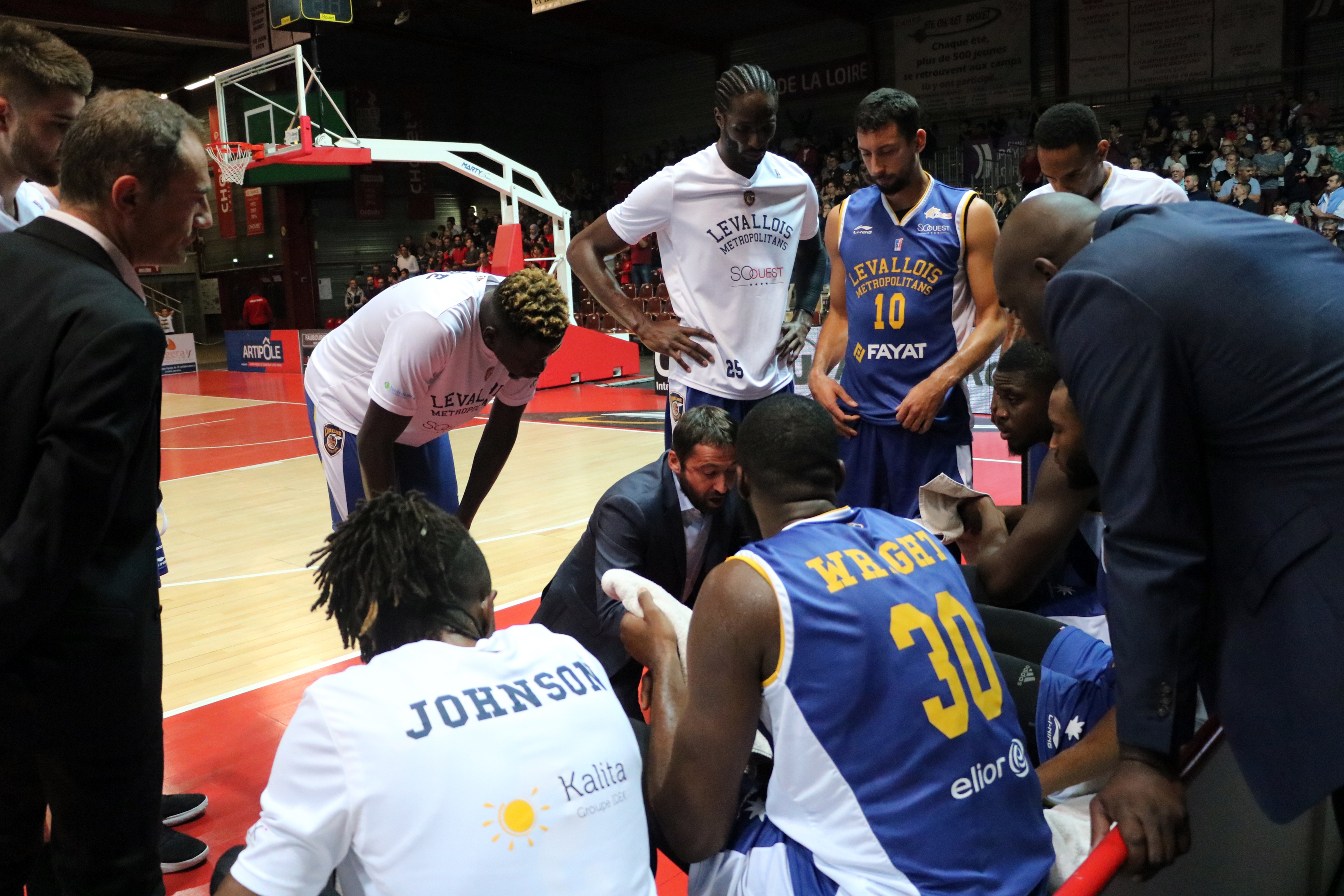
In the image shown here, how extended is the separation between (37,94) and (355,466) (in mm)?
1503

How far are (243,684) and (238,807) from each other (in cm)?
104

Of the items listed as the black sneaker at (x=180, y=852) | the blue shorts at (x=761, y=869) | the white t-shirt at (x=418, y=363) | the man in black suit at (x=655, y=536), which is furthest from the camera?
the white t-shirt at (x=418, y=363)

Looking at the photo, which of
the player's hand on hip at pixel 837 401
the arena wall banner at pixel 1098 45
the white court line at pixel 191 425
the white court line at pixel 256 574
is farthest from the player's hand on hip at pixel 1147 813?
the arena wall banner at pixel 1098 45

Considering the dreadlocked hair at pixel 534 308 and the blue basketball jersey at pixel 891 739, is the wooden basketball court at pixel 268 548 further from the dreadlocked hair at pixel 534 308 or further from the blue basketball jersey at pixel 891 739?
the dreadlocked hair at pixel 534 308

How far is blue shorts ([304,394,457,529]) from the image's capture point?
3.49 meters

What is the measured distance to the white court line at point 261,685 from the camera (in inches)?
152

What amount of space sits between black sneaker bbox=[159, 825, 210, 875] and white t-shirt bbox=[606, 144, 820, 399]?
202cm

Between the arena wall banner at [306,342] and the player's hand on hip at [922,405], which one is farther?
the arena wall banner at [306,342]

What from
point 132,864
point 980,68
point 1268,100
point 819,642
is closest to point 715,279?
point 819,642

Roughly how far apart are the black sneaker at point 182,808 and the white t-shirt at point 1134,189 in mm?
3447

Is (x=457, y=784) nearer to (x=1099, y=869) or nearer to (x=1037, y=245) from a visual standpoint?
(x=1099, y=869)

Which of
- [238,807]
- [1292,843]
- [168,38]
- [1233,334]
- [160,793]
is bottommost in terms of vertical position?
[238,807]

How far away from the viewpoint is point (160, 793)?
6.57ft

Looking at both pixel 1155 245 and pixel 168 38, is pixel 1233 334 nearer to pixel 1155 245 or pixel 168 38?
pixel 1155 245
